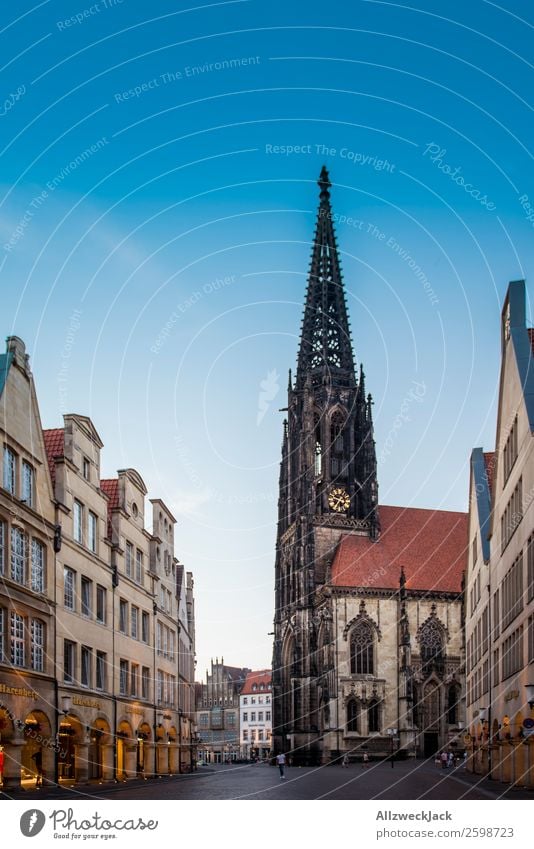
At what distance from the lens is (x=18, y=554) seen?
84.1ft

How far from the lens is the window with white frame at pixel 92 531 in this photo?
29875mm

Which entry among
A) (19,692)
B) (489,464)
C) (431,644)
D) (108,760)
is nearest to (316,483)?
(431,644)

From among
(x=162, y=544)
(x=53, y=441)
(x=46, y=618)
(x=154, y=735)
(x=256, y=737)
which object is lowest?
(x=256, y=737)

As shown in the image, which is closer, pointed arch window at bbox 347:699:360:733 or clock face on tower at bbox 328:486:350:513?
pointed arch window at bbox 347:699:360:733

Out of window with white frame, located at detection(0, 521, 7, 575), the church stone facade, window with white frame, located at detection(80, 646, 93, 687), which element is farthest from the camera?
the church stone facade

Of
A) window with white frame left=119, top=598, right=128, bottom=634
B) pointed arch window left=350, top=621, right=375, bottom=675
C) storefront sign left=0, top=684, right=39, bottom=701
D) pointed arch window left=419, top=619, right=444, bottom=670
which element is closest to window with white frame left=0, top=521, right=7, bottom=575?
storefront sign left=0, top=684, right=39, bottom=701

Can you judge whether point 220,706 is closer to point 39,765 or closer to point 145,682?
point 145,682

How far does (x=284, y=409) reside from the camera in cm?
10225

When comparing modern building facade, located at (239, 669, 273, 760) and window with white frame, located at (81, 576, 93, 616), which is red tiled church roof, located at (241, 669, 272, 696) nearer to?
modern building facade, located at (239, 669, 273, 760)

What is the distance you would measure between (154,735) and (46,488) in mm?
12021

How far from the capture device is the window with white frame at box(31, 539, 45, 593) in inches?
1036

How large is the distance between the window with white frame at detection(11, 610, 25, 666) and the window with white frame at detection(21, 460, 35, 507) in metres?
2.69
